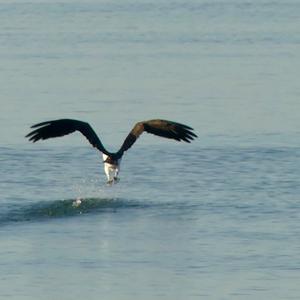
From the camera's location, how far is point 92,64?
4331 centimetres

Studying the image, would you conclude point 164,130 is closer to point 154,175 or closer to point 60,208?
point 60,208

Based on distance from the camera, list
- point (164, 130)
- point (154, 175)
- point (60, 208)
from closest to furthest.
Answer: point (164, 130)
point (60, 208)
point (154, 175)

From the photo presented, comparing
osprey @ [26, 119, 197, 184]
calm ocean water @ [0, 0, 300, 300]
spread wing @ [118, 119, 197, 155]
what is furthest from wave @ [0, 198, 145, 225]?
spread wing @ [118, 119, 197, 155]

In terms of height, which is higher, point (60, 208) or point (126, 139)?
point (126, 139)

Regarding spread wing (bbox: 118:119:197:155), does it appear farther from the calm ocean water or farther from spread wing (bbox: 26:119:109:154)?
the calm ocean water

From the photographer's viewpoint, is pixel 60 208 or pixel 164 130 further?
pixel 60 208

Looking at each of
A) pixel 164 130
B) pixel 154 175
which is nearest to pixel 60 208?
pixel 164 130

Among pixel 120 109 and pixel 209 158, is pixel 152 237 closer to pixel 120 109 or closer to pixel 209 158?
pixel 209 158

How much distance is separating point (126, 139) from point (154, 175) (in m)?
4.42

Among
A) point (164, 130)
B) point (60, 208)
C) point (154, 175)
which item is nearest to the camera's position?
point (164, 130)

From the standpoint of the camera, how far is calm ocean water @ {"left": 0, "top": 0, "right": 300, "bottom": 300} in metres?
18.5

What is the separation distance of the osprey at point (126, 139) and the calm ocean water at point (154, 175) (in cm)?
79

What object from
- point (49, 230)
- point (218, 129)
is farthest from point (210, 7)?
point (49, 230)

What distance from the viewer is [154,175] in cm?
2636
